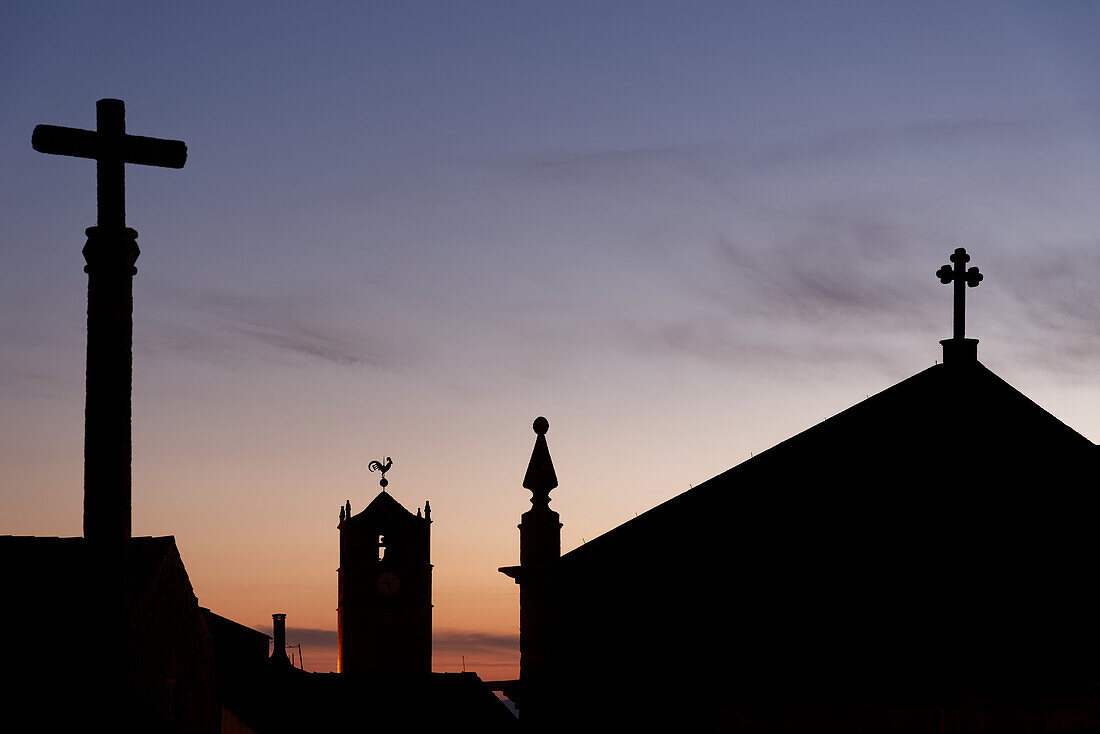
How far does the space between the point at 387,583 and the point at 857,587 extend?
145 ft

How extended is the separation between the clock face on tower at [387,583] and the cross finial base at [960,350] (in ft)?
143

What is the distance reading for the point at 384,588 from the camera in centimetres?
6019

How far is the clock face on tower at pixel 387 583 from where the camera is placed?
60.1 meters

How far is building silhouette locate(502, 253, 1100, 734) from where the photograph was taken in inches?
647

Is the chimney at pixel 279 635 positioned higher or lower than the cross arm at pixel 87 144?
lower

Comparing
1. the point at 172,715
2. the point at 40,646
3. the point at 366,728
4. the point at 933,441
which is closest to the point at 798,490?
the point at 933,441

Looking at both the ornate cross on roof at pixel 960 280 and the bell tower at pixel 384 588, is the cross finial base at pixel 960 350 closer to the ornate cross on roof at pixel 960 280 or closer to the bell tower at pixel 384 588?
the ornate cross on roof at pixel 960 280

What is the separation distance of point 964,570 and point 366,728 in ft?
119

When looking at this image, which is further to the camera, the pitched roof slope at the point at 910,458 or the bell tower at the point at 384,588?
the bell tower at the point at 384,588

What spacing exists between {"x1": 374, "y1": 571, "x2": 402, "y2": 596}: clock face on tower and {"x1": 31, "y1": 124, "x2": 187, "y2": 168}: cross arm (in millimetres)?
48837

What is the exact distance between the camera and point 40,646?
33219mm

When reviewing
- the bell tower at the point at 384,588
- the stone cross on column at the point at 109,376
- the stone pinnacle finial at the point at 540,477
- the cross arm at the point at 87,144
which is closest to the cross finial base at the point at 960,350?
the stone pinnacle finial at the point at 540,477

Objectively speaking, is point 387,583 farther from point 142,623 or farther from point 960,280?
point 960,280

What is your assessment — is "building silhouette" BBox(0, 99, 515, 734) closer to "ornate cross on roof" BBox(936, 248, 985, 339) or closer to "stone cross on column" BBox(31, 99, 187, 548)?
"stone cross on column" BBox(31, 99, 187, 548)
